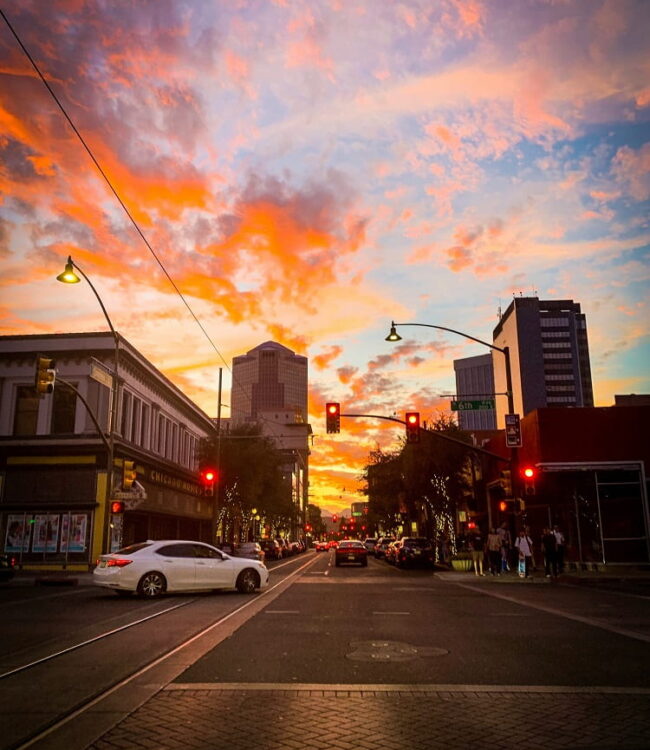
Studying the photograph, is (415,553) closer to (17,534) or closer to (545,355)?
(17,534)

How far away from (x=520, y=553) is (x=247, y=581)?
11133 mm

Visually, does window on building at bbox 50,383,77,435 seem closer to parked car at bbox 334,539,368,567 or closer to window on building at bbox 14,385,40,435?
window on building at bbox 14,385,40,435

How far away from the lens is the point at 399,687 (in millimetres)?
6953

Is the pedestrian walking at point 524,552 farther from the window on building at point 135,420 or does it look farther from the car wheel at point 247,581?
the window on building at point 135,420

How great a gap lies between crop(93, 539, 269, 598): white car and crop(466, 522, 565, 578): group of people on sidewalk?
10.6m

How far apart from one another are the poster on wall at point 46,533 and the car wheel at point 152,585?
64.7 ft

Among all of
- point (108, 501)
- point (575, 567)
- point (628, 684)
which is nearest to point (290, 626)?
point (628, 684)

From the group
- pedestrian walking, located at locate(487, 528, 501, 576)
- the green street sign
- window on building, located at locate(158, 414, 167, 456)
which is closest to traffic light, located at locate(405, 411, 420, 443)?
the green street sign

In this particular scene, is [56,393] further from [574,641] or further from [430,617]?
[574,641]

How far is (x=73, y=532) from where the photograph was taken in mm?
33969

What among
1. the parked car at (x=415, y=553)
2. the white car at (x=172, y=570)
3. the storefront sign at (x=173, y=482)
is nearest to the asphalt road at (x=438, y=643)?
the white car at (x=172, y=570)

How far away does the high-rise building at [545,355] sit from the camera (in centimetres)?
16500

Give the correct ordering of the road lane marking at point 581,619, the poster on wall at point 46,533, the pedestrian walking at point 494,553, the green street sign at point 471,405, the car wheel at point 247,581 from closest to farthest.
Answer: the road lane marking at point 581,619 → the car wheel at point 247,581 → the green street sign at point 471,405 → the pedestrian walking at point 494,553 → the poster on wall at point 46,533

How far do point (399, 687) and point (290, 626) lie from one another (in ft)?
15.8
